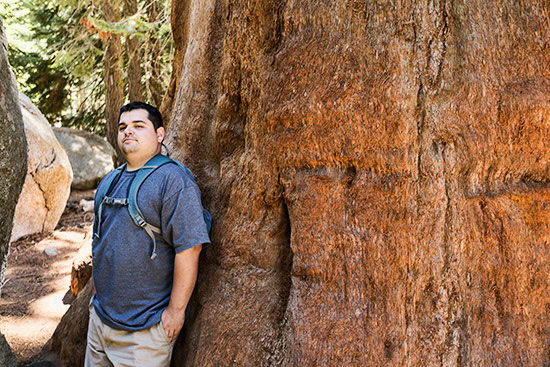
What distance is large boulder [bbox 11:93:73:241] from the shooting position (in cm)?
827

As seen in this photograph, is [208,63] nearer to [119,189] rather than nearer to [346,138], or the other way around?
[119,189]

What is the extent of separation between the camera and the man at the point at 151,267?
8.50 ft

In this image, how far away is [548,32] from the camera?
2.17 m

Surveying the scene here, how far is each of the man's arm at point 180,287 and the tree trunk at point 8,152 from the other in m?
1.63

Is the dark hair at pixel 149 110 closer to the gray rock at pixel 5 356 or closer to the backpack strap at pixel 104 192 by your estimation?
the backpack strap at pixel 104 192

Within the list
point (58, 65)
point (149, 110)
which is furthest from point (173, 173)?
point (58, 65)

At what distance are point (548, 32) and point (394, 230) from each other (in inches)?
45.9

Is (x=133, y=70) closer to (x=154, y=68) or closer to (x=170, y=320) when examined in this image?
(x=154, y=68)

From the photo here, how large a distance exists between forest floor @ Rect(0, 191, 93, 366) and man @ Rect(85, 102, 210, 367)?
2.03m

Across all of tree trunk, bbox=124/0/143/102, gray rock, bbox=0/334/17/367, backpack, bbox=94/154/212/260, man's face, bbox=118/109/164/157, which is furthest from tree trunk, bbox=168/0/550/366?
tree trunk, bbox=124/0/143/102

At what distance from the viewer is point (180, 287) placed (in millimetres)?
2594

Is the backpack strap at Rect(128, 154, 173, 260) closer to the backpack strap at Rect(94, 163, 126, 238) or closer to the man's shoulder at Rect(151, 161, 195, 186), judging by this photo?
the man's shoulder at Rect(151, 161, 195, 186)

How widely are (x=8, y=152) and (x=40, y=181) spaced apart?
5.61 m

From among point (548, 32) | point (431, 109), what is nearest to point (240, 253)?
point (431, 109)
